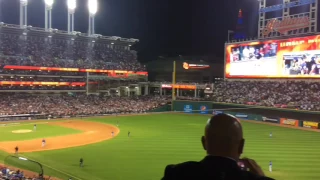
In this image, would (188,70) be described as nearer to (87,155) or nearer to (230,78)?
(230,78)

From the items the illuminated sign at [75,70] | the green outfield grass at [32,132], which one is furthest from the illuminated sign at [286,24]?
the illuminated sign at [75,70]

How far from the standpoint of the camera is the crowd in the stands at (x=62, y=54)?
6625 centimetres

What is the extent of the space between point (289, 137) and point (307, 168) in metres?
13.8

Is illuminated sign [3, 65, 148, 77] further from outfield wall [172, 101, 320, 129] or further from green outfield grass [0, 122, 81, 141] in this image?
outfield wall [172, 101, 320, 129]

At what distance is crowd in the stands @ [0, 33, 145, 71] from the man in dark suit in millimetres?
66654

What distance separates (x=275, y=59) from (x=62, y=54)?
153ft

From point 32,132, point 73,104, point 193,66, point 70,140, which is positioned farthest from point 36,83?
point 193,66

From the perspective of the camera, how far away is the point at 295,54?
4831 cm

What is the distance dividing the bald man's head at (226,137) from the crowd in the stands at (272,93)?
149 feet

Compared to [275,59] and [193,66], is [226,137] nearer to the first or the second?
[275,59]

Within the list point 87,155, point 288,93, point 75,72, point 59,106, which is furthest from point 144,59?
point 87,155

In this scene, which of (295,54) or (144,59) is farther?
(144,59)

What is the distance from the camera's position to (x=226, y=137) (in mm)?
2014

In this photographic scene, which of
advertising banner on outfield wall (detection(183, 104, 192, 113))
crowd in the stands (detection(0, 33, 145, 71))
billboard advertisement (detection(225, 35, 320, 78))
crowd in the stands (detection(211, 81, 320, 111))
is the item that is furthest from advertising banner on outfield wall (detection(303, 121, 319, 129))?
crowd in the stands (detection(0, 33, 145, 71))
